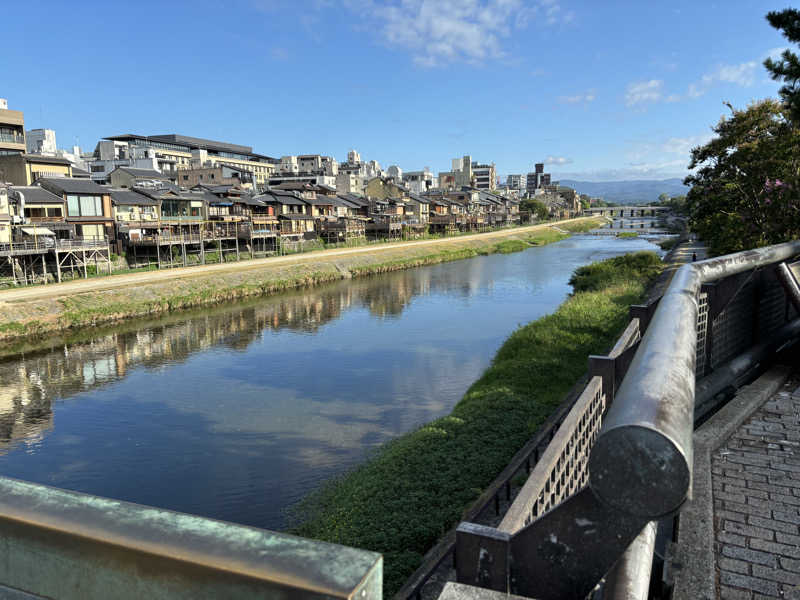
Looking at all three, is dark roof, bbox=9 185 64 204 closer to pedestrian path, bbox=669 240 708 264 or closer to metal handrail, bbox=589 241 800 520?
pedestrian path, bbox=669 240 708 264

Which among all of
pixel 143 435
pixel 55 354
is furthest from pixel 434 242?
pixel 143 435

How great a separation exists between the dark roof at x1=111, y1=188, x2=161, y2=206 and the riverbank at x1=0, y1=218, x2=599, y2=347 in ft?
24.4

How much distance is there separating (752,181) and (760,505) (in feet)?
55.6

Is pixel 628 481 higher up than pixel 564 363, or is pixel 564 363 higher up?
pixel 628 481

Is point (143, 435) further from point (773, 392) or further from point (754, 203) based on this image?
point (754, 203)

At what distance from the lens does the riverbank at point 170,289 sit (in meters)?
25.8

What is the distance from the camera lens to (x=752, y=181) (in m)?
18.2

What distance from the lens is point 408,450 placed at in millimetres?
11234

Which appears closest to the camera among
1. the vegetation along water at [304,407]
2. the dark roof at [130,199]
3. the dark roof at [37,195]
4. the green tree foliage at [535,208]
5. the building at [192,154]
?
the vegetation along water at [304,407]

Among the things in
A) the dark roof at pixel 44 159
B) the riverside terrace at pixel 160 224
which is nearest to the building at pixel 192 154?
the riverside terrace at pixel 160 224

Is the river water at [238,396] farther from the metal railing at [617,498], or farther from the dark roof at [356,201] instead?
the dark roof at [356,201]

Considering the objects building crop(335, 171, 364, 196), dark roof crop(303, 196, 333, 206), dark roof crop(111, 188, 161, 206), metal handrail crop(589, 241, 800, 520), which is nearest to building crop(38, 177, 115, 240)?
dark roof crop(111, 188, 161, 206)

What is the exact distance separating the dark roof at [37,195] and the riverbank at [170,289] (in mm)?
7361

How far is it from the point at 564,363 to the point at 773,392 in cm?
923
